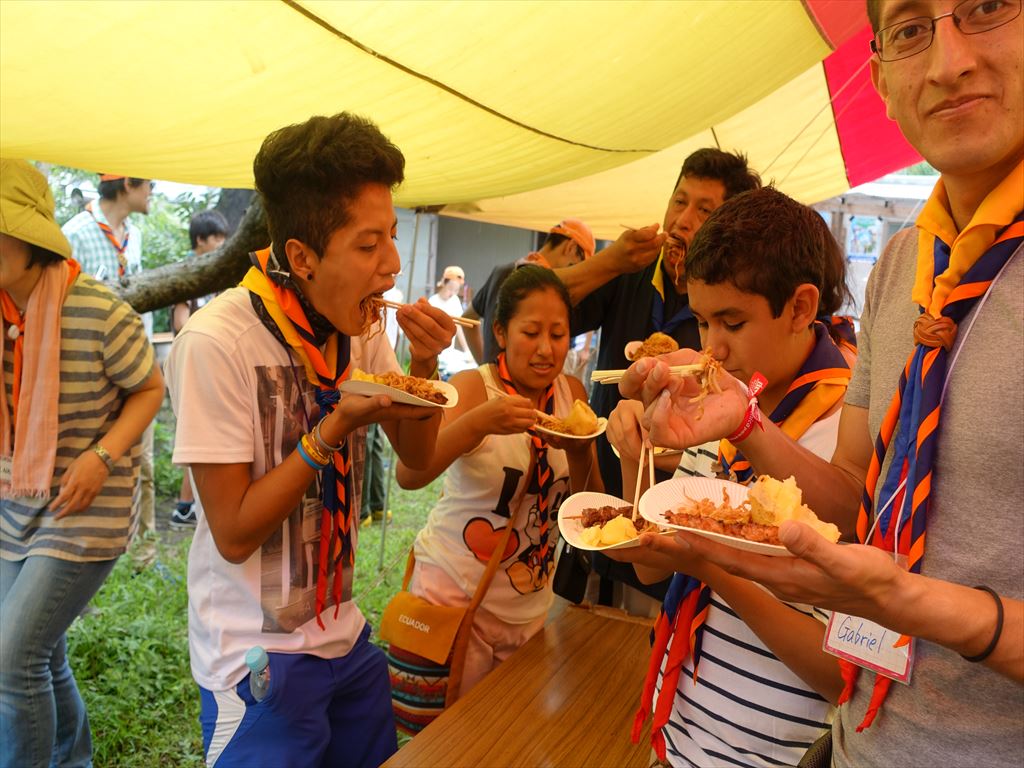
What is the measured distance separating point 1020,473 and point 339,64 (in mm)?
2301

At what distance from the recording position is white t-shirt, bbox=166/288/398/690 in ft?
5.75

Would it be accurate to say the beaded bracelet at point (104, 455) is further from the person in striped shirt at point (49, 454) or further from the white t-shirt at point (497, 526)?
the white t-shirt at point (497, 526)

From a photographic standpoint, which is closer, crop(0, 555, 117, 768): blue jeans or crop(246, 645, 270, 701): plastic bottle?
crop(246, 645, 270, 701): plastic bottle

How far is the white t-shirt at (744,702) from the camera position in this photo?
1.55 meters

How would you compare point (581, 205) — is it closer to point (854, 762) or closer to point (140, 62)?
point (140, 62)

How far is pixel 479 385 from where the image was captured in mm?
2854

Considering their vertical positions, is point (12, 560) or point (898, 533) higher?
point (898, 533)

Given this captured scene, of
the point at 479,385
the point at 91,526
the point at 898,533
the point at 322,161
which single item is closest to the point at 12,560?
the point at 91,526

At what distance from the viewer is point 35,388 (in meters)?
2.75

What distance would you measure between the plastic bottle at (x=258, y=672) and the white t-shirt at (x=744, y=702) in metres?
0.97

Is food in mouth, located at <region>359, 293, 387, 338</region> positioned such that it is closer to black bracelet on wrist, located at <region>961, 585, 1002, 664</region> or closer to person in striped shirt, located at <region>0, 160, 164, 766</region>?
person in striped shirt, located at <region>0, 160, 164, 766</region>

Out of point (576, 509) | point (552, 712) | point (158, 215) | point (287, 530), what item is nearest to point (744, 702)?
point (576, 509)

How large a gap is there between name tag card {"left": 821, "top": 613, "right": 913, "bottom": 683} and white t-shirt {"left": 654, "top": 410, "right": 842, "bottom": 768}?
1.03ft

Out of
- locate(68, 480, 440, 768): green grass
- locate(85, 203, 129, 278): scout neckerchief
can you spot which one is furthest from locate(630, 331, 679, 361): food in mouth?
locate(85, 203, 129, 278): scout neckerchief
